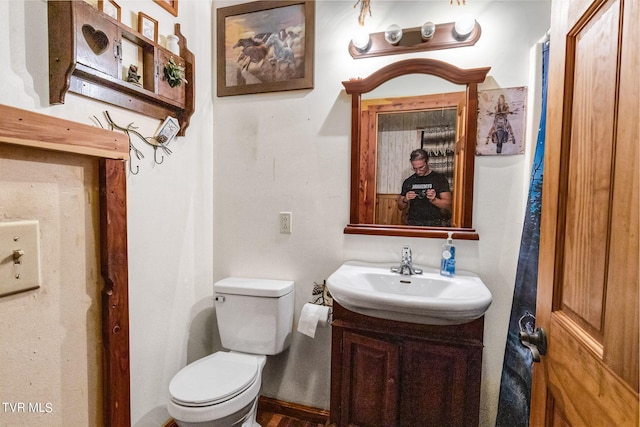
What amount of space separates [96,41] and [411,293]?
5.18 feet

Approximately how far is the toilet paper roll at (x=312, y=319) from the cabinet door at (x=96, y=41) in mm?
1313

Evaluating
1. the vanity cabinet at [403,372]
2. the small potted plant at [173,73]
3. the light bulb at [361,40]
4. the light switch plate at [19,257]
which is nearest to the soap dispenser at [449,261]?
the vanity cabinet at [403,372]

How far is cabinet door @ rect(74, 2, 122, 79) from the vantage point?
0.95 meters

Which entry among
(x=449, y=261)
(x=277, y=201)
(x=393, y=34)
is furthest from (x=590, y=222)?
(x=277, y=201)

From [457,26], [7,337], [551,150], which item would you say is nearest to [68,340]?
[7,337]

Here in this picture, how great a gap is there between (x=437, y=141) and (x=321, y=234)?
759 millimetres

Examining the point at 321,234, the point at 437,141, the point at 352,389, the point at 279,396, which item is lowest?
the point at 279,396

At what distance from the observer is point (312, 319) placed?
1.47m

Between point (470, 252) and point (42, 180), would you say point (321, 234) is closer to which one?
point (470, 252)

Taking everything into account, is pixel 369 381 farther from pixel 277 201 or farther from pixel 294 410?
pixel 277 201

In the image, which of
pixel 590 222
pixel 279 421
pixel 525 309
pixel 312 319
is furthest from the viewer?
pixel 279 421

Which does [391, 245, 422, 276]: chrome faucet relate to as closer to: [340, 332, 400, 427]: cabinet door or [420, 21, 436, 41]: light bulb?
[340, 332, 400, 427]: cabinet door

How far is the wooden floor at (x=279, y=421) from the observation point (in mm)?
1597

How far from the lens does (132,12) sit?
4.01 feet
